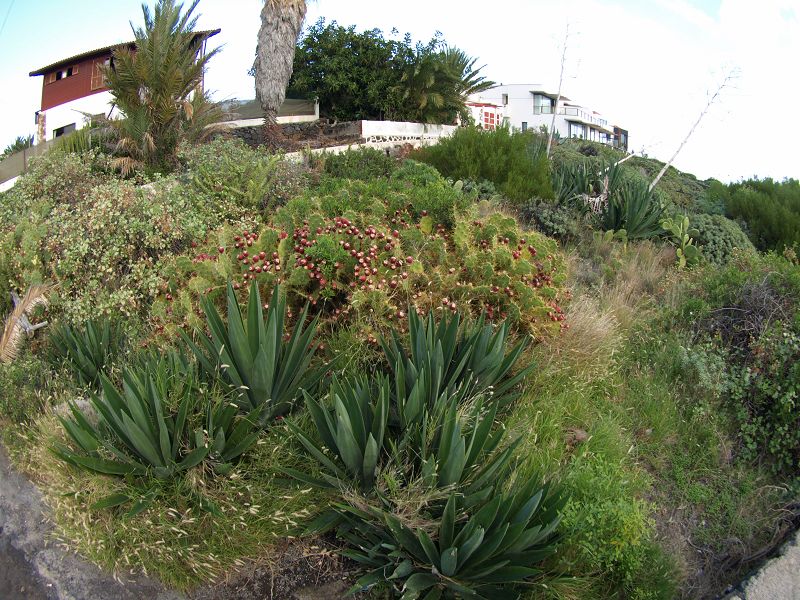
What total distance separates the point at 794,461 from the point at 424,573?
399 cm

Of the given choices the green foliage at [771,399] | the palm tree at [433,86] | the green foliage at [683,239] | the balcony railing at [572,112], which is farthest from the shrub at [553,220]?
the balcony railing at [572,112]

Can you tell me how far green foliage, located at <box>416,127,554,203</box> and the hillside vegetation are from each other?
2033 millimetres

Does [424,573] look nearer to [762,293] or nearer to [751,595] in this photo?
[751,595]

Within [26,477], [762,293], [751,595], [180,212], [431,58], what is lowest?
[751,595]

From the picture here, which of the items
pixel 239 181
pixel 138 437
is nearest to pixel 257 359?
pixel 138 437

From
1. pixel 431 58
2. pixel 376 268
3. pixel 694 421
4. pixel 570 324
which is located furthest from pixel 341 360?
pixel 431 58

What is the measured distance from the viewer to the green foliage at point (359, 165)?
12.6 meters

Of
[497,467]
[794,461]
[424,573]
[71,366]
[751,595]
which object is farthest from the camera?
[71,366]

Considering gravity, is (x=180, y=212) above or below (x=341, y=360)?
above

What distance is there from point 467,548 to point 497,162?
369 inches

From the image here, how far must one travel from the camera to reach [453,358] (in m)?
4.83

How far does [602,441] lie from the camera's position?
194 inches

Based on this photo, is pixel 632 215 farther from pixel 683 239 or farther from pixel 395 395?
pixel 395 395

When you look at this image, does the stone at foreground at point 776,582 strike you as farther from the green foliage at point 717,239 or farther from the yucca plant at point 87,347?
the green foliage at point 717,239
